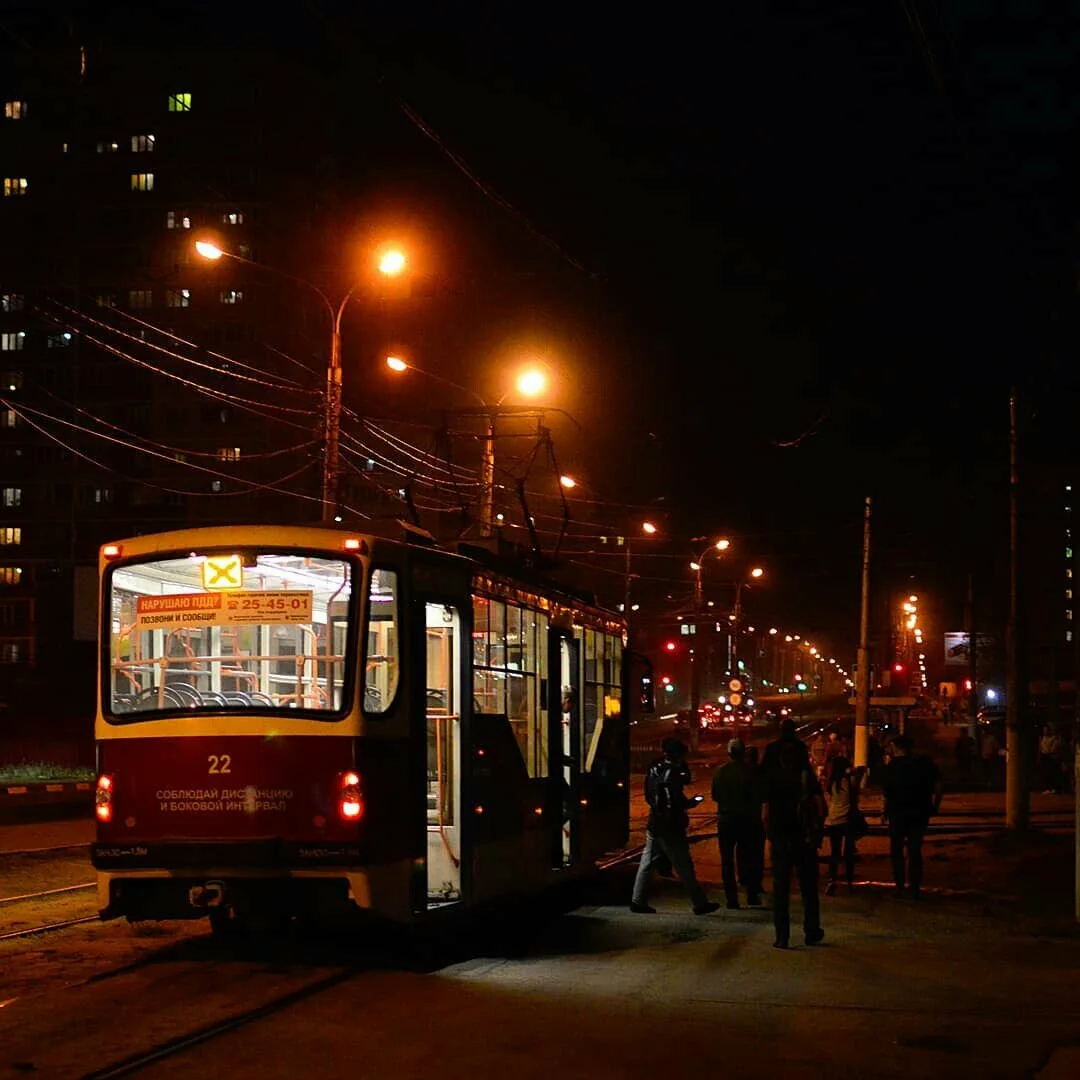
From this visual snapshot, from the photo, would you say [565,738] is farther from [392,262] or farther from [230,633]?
[392,262]

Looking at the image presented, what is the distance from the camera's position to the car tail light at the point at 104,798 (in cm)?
1122

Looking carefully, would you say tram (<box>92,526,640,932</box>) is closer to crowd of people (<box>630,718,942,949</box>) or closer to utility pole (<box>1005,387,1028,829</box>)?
crowd of people (<box>630,718,942,949</box>)

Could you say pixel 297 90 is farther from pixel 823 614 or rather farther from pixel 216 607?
pixel 216 607

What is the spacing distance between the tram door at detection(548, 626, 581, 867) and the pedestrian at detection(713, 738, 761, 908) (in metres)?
1.41

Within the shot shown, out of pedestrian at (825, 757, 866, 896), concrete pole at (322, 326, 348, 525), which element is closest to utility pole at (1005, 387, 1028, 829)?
pedestrian at (825, 757, 866, 896)

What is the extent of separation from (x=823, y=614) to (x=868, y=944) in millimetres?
78159

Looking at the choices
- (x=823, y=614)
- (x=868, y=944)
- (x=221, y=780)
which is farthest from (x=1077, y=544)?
(x=221, y=780)

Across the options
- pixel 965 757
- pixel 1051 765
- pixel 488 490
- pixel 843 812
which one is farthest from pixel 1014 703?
pixel 965 757

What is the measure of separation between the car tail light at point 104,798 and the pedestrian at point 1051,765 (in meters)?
33.4

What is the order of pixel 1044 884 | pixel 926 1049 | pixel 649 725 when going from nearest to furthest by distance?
1. pixel 926 1049
2. pixel 1044 884
3. pixel 649 725

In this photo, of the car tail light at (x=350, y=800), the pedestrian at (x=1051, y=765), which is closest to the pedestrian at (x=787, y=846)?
the car tail light at (x=350, y=800)

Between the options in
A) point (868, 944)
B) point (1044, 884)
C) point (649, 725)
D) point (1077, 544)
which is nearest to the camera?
point (868, 944)

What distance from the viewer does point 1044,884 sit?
18109 millimetres

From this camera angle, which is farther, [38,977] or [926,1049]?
[38,977]
